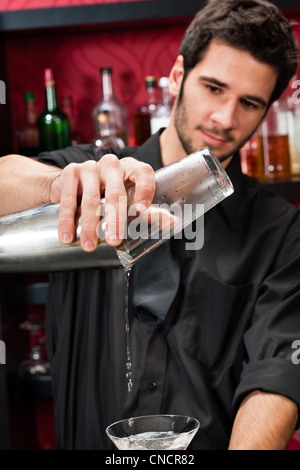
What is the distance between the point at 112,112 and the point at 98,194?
1.60 m

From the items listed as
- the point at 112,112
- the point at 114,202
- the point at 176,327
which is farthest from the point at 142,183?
the point at 112,112

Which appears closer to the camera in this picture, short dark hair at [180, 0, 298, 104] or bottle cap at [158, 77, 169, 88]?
short dark hair at [180, 0, 298, 104]

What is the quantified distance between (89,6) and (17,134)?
0.53 metres

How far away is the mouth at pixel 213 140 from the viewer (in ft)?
5.41

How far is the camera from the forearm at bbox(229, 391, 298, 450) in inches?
46.8

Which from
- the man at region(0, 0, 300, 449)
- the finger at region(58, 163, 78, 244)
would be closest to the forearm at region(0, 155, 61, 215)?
the man at region(0, 0, 300, 449)

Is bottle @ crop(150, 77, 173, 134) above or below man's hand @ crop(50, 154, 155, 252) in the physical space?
above

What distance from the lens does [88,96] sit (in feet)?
8.60

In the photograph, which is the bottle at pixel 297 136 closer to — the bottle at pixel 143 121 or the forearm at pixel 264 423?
the bottle at pixel 143 121

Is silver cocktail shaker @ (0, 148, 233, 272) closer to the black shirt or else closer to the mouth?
the black shirt

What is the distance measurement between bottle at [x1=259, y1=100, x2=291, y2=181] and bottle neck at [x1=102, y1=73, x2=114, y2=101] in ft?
1.79

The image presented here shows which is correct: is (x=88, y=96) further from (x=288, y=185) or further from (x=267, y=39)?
(x=267, y=39)

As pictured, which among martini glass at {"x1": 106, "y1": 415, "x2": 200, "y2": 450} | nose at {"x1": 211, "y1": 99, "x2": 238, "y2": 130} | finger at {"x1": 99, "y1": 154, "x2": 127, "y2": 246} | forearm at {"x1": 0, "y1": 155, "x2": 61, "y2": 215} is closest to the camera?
finger at {"x1": 99, "y1": 154, "x2": 127, "y2": 246}

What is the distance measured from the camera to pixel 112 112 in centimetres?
238
